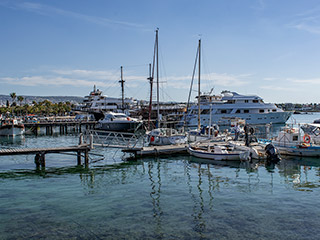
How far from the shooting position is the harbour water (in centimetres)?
1148

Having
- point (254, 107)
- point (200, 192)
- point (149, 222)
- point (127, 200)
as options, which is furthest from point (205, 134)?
point (254, 107)

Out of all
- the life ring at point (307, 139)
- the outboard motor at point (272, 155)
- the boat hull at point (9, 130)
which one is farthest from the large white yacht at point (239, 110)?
the outboard motor at point (272, 155)

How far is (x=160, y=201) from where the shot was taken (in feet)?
49.6

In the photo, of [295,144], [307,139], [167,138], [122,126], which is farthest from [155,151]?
[122,126]

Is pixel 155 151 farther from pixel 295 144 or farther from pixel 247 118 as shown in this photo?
pixel 247 118

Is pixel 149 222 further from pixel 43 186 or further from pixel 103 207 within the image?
pixel 43 186

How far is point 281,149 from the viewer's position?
28969mm

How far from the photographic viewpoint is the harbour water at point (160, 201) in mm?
11477

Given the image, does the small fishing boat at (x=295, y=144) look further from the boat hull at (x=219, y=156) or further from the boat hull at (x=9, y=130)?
the boat hull at (x=9, y=130)

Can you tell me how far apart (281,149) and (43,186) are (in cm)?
2161

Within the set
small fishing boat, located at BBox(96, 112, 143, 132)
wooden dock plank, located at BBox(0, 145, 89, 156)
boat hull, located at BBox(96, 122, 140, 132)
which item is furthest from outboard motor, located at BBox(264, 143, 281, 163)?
boat hull, located at BBox(96, 122, 140, 132)

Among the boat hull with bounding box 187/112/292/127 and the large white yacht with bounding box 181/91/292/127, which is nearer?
the boat hull with bounding box 187/112/292/127

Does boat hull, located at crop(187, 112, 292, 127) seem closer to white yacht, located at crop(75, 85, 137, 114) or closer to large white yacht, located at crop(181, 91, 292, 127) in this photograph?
large white yacht, located at crop(181, 91, 292, 127)

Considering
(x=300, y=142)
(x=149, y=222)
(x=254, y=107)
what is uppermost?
(x=254, y=107)
